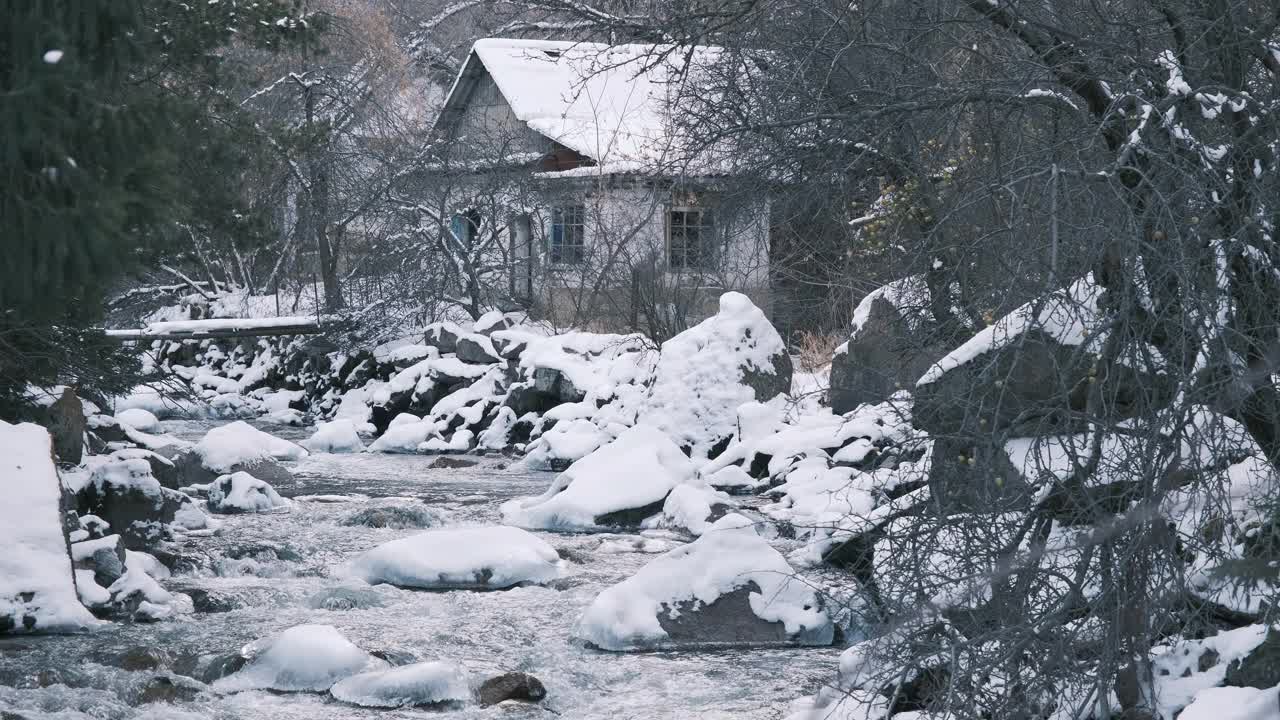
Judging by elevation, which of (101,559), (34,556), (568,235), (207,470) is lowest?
(207,470)

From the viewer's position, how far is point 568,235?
2517 centimetres

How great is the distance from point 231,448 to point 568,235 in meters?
10.9

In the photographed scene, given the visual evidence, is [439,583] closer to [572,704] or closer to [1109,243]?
[572,704]

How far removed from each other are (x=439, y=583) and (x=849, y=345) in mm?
5665

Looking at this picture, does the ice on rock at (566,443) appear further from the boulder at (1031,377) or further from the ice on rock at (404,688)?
the boulder at (1031,377)

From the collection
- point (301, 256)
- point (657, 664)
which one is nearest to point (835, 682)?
point (657, 664)

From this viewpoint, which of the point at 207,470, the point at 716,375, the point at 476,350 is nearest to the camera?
the point at 207,470

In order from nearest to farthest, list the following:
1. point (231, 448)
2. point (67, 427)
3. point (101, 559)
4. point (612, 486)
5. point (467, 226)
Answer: point (101, 559) → point (67, 427) → point (612, 486) → point (231, 448) → point (467, 226)

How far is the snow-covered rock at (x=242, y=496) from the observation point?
1312 cm

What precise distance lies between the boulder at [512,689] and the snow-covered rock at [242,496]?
6.07 m

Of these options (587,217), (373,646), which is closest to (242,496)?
(373,646)

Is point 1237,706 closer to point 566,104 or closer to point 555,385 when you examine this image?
point 555,385

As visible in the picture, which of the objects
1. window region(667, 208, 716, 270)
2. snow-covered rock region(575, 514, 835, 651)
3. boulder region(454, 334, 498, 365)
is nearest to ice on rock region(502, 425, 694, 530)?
snow-covered rock region(575, 514, 835, 651)

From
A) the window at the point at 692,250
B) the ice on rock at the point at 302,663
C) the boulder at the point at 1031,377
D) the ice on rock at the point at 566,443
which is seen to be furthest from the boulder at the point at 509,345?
the boulder at the point at 1031,377
